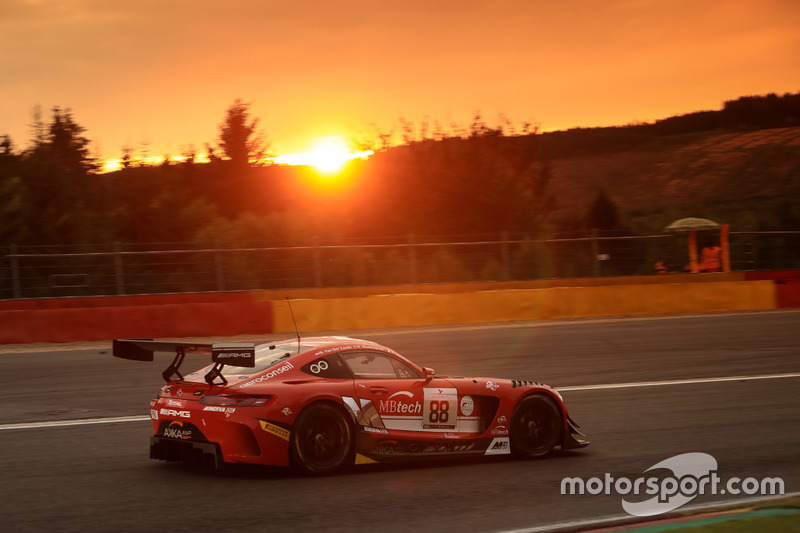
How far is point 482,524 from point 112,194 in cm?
2675

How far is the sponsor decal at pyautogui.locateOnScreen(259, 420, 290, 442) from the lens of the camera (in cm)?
714

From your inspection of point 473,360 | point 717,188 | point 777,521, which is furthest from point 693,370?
point 717,188

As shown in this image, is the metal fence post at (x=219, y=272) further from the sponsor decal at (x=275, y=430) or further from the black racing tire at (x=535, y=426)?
the sponsor decal at (x=275, y=430)

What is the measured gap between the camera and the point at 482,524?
243 inches

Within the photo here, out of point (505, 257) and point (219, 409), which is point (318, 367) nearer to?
point (219, 409)

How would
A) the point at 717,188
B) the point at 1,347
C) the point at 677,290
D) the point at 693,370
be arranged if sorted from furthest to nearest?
1. the point at 717,188
2. the point at 677,290
3. the point at 1,347
4. the point at 693,370

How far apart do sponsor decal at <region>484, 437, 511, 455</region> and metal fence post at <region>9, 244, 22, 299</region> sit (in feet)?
46.6

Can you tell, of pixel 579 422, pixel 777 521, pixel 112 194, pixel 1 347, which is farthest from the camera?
pixel 112 194

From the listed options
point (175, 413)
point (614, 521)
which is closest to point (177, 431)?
point (175, 413)

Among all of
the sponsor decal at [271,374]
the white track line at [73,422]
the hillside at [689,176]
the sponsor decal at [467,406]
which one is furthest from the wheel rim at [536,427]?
the hillside at [689,176]

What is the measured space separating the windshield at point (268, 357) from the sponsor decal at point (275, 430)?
550 mm

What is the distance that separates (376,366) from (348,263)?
14.8 meters

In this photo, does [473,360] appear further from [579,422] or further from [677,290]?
[677,290]

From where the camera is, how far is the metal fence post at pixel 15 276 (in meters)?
19.7
